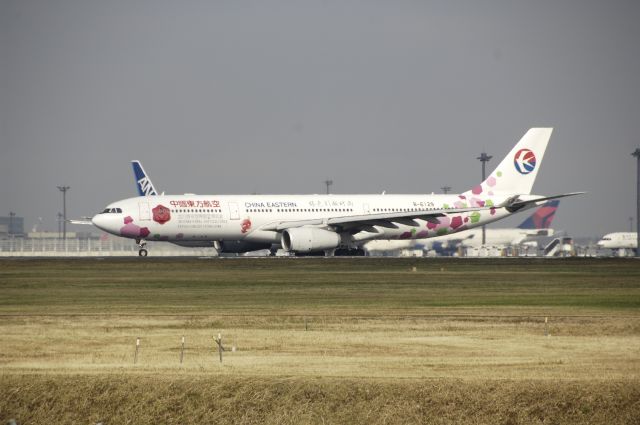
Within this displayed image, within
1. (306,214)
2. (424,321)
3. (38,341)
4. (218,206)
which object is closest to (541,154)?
(306,214)

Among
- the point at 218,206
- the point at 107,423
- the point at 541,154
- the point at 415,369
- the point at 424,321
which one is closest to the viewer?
the point at 107,423

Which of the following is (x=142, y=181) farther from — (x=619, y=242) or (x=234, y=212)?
(x=619, y=242)

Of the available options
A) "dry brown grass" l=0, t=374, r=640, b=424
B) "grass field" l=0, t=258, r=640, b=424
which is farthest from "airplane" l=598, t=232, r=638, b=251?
"dry brown grass" l=0, t=374, r=640, b=424

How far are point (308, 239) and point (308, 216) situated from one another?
4.46 meters

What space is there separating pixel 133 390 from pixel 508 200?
6334cm

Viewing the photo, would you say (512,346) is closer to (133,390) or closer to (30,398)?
(133,390)

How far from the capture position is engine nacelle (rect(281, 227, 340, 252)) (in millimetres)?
76131

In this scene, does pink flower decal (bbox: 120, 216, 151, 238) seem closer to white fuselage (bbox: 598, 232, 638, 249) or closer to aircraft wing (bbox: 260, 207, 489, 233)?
aircraft wing (bbox: 260, 207, 489, 233)

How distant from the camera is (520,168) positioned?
87250 mm

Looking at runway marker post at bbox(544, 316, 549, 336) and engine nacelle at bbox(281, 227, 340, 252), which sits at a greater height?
engine nacelle at bbox(281, 227, 340, 252)

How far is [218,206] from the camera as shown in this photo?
7819 cm

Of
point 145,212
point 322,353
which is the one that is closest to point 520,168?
point 145,212

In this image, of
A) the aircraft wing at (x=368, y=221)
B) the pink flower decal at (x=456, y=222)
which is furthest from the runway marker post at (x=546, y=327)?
the pink flower decal at (x=456, y=222)

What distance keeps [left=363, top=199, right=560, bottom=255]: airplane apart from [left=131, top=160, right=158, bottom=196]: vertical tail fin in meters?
35.7
